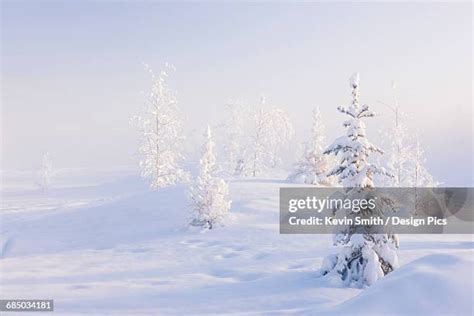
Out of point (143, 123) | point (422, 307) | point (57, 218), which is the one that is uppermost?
point (143, 123)

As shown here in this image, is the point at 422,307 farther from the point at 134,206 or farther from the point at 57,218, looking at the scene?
the point at 57,218

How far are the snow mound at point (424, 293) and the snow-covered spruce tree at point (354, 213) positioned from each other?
4.77 meters

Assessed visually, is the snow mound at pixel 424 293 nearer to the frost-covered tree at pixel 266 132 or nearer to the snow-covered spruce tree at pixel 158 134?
the snow-covered spruce tree at pixel 158 134

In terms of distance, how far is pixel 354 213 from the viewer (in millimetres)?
10656

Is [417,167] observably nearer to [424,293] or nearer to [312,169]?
[312,169]

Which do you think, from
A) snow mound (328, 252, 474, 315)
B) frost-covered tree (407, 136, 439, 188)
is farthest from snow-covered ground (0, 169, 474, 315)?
frost-covered tree (407, 136, 439, 188)

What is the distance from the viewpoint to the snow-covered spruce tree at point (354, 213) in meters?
10.5

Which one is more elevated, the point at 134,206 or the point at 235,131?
the point at 235,131

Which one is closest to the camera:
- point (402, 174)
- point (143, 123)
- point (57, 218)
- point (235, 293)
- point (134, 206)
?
point (235, 293)

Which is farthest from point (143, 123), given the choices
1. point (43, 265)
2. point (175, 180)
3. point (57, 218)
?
point (43, 265)

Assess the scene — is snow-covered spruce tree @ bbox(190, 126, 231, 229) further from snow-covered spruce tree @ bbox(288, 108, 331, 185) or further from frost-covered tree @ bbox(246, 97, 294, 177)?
frost-covered tree @ bbox(246, 97, 294, 177)

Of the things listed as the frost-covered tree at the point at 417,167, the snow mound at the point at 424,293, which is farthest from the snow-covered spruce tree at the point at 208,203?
the frost-covered tree at the point at 417,167

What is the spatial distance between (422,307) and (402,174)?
27.9 m

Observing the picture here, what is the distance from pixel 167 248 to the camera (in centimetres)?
1570
